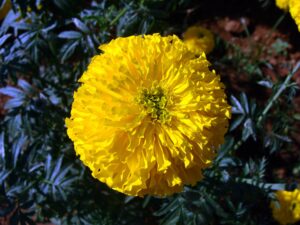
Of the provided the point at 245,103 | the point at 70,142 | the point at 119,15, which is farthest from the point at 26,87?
the point at 245,103

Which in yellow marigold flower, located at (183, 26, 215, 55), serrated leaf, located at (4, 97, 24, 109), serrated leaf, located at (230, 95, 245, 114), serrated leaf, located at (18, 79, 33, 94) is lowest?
serrated leaf, located at (4, 97, 24, 109)

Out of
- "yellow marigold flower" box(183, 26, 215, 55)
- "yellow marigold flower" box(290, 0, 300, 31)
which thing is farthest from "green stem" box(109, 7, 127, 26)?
"yellow marigold flower" box(290, 0, 300, 31)

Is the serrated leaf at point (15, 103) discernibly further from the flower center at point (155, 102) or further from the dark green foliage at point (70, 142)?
the flower center at point (155, 102)

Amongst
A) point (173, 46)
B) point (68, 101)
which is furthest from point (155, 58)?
point (68, 101)

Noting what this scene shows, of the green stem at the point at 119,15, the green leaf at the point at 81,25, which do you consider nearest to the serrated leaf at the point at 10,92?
the green leaf at the point at 81,25

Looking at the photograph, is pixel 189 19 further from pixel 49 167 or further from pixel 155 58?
pixel 155 58

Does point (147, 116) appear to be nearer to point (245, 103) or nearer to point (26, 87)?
point (245, 103)

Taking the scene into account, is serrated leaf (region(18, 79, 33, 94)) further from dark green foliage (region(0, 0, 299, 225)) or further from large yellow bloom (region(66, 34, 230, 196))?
large yellow bloom (region(66, 34, 230, 196))
